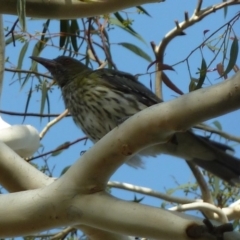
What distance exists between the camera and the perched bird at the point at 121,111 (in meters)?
1.83

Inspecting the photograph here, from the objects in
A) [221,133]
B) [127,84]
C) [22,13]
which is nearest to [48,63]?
[127,84]

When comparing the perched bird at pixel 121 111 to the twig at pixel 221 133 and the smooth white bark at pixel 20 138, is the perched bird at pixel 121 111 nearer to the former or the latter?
the twig at pixel 221 133

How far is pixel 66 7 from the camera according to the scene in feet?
5.70

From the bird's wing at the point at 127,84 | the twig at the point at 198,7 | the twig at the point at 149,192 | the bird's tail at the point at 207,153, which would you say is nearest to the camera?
the bird's tail at the point at 207,153

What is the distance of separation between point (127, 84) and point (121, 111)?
15 cm

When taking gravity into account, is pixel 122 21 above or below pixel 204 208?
above

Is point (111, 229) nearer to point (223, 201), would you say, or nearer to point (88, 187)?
point (88, 187)

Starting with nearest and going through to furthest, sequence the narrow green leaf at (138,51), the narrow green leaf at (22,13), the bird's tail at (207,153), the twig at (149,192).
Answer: the narrow green leaf at (22,13) < the bird's tail at (207,153) < the twig at (149,192) < the narrow green leaf at (138,51)

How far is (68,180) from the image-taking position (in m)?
1.33

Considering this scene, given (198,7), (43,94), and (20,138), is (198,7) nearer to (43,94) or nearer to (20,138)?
(43,94)

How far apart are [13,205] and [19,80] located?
1304mm

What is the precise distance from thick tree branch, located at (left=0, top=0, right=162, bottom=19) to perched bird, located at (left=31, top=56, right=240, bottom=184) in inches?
11.3

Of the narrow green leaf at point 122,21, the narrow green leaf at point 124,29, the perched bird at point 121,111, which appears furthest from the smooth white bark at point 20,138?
the narrow green leaf at point 124,29

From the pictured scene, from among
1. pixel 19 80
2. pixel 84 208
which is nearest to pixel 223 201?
pixel 19 80
